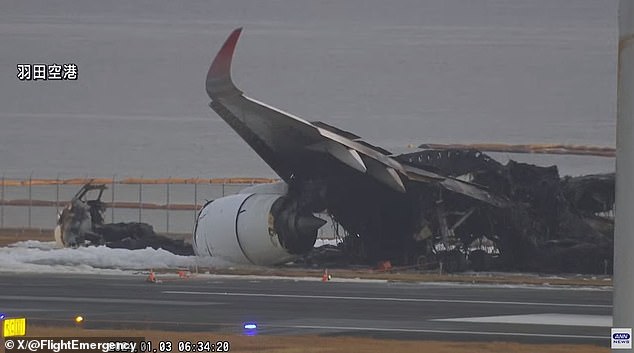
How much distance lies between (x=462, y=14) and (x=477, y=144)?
5.72 meters

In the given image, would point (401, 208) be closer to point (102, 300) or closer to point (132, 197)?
point (102, 300)

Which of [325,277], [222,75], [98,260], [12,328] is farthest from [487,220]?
[12,328]

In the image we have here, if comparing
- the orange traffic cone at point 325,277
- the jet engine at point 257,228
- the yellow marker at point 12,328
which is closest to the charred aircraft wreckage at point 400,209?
the jet engine at point 257,228

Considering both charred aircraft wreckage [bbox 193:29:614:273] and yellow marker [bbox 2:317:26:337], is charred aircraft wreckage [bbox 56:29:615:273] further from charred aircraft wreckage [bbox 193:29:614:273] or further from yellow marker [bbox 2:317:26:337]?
yellow marker [bbox 2:317:26:337]

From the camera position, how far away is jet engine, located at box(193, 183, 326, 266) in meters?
35.2

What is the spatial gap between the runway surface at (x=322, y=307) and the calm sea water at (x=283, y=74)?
1834cm

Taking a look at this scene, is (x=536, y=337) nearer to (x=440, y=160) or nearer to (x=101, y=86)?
(x=440, y=160)

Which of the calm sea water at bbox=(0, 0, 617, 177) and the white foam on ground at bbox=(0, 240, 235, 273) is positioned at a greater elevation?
the calm sea water at bbox=(0, 0, 617, 177)

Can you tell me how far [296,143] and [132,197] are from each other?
15.2 m

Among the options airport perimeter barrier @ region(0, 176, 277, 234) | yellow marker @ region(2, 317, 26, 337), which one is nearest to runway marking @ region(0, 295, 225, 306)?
yellow marker @ region(2, 317, 26, 337)

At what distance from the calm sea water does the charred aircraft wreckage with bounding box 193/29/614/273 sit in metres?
11.0

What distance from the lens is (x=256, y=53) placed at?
165 feet

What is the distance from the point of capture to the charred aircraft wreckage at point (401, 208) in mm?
35312

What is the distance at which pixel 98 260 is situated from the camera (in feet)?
119
